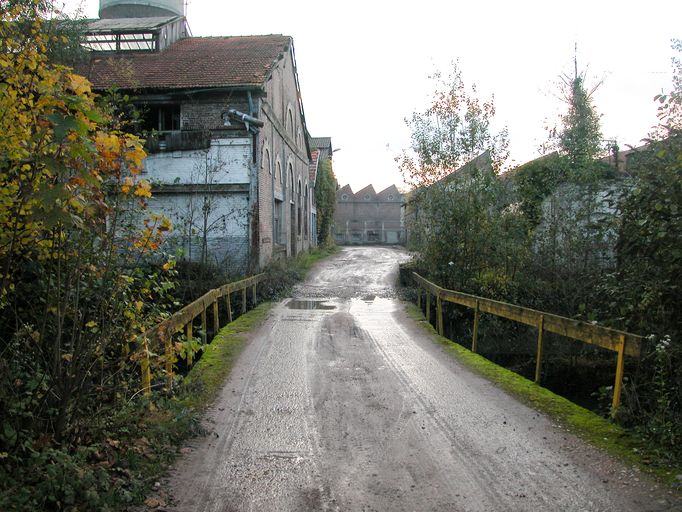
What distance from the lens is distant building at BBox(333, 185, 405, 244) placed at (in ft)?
276

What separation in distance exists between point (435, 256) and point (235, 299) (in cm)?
522

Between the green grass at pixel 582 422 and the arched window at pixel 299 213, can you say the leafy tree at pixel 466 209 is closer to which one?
the green grass at pixel 582 422

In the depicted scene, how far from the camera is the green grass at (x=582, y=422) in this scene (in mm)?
A: 4512

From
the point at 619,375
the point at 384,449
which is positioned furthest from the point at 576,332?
the point at 384,449

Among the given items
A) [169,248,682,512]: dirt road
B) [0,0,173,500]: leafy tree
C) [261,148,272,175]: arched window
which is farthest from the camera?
[261,148,272,175]: arched window

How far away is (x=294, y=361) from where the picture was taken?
8.26 meters

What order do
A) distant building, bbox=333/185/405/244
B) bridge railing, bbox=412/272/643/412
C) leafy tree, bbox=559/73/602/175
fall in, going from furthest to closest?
distant building, bbox=333/185/405/244 < leafy tree, bbox=559/73/602/175 < bridge railing, bbox=412/272/643/412

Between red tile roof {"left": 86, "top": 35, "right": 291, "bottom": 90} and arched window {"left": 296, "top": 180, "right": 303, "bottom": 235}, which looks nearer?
red tile roof {"left": 86, "top": 35, "right": 291, "bottom": 90}

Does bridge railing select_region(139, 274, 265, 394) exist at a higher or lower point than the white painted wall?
lower

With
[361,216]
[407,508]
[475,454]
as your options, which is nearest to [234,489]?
[407,508]

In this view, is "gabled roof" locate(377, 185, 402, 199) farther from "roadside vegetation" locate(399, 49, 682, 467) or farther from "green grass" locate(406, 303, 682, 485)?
"green grass" locate(406, 303, 682, 485)

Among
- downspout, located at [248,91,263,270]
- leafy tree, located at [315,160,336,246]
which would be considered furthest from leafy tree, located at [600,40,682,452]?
leafy tree, located at [315,160,336,246]

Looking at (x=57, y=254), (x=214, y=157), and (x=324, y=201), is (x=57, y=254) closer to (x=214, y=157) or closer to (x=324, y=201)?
(x=214, y=157)

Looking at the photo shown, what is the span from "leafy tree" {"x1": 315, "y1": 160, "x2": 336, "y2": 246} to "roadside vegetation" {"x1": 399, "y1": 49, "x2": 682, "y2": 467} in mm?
21573
